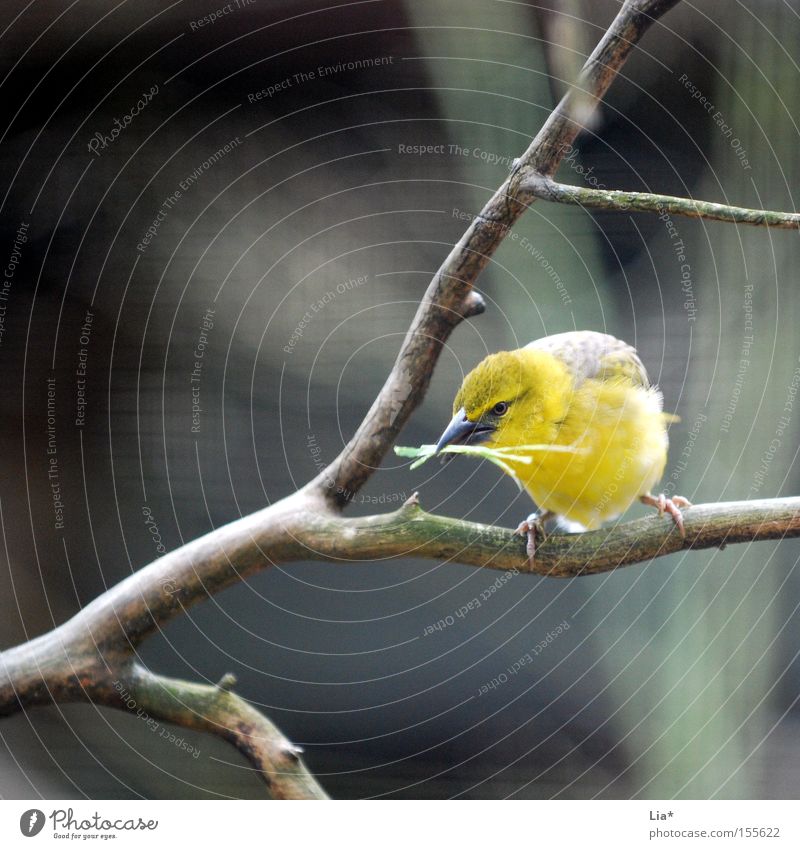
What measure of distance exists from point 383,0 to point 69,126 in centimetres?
33

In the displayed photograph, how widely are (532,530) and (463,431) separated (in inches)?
4.7

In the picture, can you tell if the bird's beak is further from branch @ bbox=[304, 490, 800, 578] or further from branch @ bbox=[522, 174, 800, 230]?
branch @ bbox=[522, 174, 800, 230]

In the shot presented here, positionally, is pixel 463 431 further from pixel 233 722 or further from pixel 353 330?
pixel 233 722

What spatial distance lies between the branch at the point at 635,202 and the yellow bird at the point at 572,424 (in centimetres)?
13

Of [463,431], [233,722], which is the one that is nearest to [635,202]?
[463,431]

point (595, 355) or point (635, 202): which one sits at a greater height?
point (635, 202)

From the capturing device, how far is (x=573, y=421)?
Answer: 26.9 inches

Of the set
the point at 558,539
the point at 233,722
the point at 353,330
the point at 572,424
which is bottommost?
the point at 233,722

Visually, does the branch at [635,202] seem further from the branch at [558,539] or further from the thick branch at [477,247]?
the branch at [558,539]

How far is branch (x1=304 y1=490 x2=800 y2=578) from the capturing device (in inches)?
27.4

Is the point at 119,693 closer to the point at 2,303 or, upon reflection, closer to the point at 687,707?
the point at 2,303

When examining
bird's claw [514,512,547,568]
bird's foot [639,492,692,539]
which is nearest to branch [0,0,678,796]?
bird's claw [514,512,547,568]

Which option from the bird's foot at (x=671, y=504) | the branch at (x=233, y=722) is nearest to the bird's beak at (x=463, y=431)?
the bird's foot at (x=671, y=504)

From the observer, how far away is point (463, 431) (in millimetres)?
673
